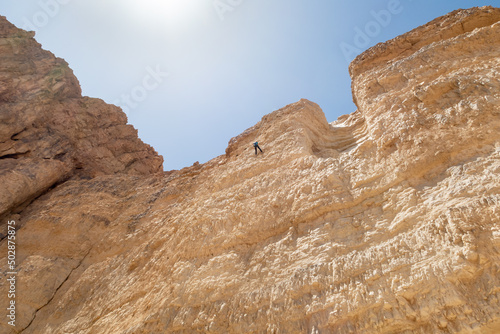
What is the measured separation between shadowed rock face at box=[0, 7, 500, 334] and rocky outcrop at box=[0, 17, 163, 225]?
89 cm

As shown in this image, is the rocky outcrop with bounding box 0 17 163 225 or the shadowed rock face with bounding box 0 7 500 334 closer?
the shadowed rock face with bounding box 0 7 500 334

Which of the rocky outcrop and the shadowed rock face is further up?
the rocky outcrop

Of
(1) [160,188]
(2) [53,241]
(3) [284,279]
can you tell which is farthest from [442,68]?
(2) [53,241]

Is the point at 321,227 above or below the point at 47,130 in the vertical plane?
below

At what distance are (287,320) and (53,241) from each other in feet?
32.6

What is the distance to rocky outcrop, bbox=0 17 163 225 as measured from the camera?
13641 mm

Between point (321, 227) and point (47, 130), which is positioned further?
point (47, 130)

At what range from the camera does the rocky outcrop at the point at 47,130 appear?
1364 centimetres

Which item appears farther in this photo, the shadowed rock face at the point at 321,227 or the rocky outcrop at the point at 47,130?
the rocky outcrop at the point at 47,130

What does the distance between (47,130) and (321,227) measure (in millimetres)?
15454

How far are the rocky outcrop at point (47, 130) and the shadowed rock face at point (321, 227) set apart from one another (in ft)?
2.92

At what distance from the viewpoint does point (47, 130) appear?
51.9ft

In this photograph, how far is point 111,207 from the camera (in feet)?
41.7

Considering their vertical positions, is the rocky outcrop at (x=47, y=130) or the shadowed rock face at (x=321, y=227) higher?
the rocky outcrop at (x=47, y=130)
